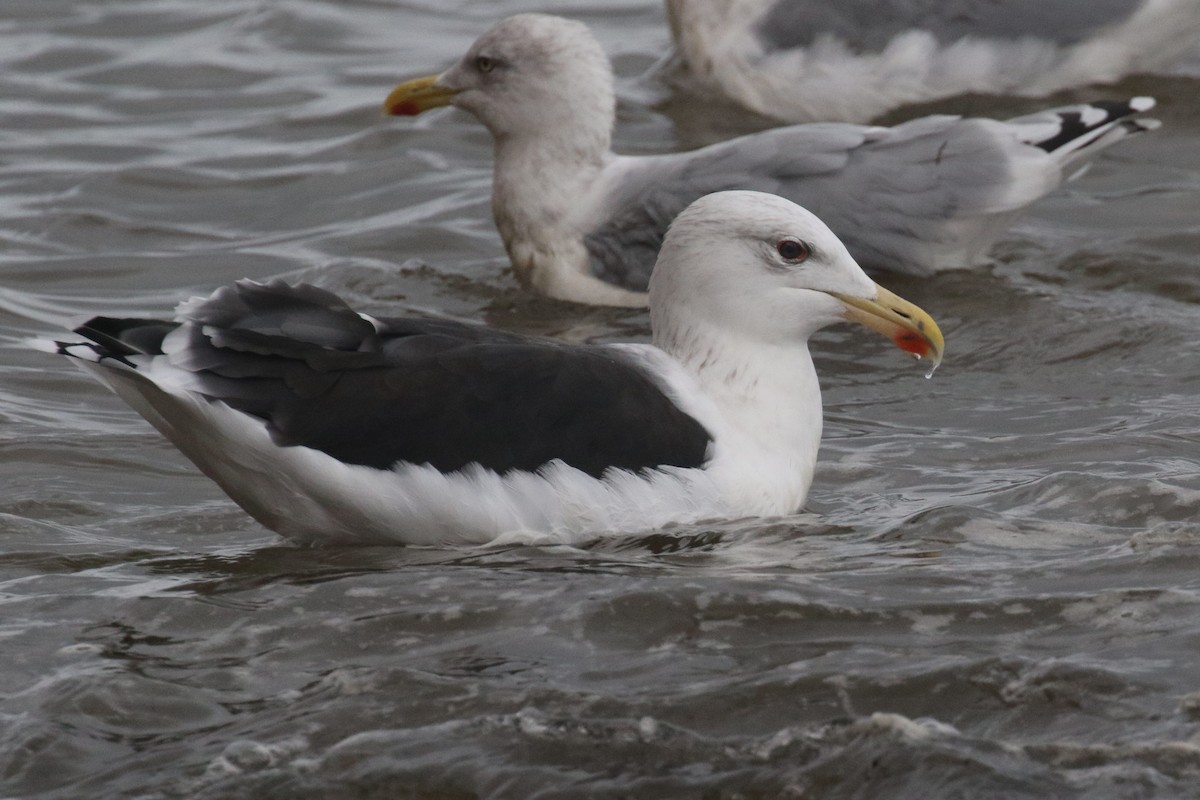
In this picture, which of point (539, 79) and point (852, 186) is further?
point (539, 79)

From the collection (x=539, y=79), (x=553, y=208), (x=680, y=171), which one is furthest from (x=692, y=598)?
(x=539, y=79)

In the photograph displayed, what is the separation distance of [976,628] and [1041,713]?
508mm

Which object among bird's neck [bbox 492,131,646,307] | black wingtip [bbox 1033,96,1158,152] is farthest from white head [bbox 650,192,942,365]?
black wingtip [bbox 1033,96,1158,152]

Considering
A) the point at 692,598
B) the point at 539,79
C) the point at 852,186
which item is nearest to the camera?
the point at 692,598

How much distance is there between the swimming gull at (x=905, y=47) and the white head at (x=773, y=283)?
186 inches

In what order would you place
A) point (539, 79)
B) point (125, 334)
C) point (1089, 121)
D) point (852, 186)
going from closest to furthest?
point (125, 334) → point (852, 186) → point (1089, 121) → point (539, 79)

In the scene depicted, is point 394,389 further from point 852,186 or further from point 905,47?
point 905,47

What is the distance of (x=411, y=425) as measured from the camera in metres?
5.50

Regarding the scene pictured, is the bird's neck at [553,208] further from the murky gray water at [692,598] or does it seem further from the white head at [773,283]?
the white head at [773,283]

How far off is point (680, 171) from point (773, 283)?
2429 millimetres

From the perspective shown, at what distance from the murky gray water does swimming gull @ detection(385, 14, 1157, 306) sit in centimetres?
23

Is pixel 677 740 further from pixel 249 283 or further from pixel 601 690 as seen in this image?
pixel 249 283

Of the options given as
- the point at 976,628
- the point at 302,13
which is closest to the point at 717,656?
the point at 976,628

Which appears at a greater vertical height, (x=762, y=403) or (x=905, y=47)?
(x=905, y=47)
